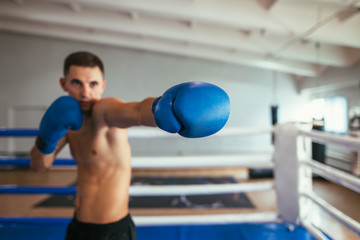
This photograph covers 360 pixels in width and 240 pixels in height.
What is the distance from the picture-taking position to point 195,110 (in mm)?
286

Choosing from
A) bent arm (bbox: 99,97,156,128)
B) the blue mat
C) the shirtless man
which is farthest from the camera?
the blue mat

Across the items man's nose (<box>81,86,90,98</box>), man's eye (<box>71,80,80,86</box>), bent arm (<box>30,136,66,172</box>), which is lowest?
bent arm (<box>30,136,66,172</box>)

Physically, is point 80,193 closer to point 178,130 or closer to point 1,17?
point 178,130

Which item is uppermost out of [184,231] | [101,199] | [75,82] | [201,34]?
[201,34]

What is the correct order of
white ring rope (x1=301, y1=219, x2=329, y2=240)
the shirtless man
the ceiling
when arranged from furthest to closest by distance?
white ring rope (x1=301, y1=219, x2=329, y2=240)
the ceiling
the shirtless man

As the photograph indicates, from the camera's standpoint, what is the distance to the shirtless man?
522 mm

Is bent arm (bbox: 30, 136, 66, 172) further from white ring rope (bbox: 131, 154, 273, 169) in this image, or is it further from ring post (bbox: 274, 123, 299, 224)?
ring post (bbox: 274, 123, 299, 224)

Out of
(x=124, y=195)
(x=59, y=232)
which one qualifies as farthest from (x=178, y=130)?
(x=59, y=232)

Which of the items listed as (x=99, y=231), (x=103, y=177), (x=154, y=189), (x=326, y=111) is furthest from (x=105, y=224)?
(x=326, y=111)

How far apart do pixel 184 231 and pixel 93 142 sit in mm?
734

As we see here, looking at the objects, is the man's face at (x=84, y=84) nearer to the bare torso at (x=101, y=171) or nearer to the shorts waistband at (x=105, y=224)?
the bare torso at (x=101, y=171)

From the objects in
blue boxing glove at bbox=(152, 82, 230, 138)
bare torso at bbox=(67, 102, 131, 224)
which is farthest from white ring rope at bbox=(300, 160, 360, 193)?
bare torso at bbox=(67, 102, 131, 224)

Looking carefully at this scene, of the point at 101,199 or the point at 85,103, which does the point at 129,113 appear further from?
the point at 101,199

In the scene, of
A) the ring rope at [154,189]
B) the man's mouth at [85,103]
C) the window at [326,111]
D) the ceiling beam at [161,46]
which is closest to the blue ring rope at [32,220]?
the ring rope at [154,189]
